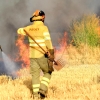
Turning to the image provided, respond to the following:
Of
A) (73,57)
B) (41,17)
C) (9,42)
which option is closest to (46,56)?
(41,17)

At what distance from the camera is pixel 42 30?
7.30m

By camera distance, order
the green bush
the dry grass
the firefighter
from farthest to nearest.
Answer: the green bush
the dry grass
the firefighter

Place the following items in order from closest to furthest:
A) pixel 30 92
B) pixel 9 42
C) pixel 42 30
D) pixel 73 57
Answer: pixel 42 30 → pixel 30 92 → pixel 73 57 → pixel 9 42

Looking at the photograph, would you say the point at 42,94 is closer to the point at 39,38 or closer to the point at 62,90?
the point at 62,90

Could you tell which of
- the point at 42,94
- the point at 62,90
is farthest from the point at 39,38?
the point at 62,90

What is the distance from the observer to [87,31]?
1744 centimetres

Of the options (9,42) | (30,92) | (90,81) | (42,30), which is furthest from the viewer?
(9,42)

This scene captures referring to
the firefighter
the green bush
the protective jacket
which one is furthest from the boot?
the green bush

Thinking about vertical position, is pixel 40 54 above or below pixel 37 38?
below

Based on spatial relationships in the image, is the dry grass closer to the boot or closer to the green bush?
the green bush

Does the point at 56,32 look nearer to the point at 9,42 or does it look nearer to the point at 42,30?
the point at 9,42

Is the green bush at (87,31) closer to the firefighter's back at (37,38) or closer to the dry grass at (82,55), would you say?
the dry grass at (82,55)

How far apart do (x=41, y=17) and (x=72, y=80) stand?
269 cm

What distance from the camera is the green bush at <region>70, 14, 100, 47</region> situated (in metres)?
17.4
